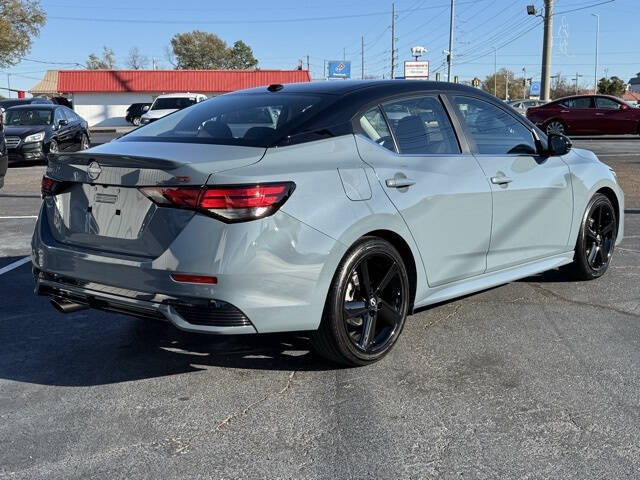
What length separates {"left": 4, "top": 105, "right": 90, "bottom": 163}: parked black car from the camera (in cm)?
1575

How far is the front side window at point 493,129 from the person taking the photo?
4.73 m

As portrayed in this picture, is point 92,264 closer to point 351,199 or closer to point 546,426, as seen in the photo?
point 351,199

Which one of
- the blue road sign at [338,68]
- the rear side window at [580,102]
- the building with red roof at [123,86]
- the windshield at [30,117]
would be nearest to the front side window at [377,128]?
the windshield at [30,117]

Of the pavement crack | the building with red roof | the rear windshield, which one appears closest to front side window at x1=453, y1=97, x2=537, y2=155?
the rear windshield

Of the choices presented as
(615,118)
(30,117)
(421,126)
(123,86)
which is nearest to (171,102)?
(30,117)

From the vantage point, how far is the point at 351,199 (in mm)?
3684

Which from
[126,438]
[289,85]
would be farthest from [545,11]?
[126,438]

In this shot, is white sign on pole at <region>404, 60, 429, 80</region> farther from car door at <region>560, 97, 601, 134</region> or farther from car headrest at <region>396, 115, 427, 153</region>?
car headrest at <region>396, 115, 427, 153</region>

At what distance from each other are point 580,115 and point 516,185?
2086cm

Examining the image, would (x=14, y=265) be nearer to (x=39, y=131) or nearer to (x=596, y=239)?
(x=596, y=239)

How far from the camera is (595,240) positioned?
5840 millimetres

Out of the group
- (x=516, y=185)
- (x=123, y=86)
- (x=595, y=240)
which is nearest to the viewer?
(x=516, y=185)

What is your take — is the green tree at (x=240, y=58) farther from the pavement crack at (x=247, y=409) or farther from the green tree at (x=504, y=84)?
the pavement crack at (x=247, y=409)

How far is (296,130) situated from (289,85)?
1.18m
